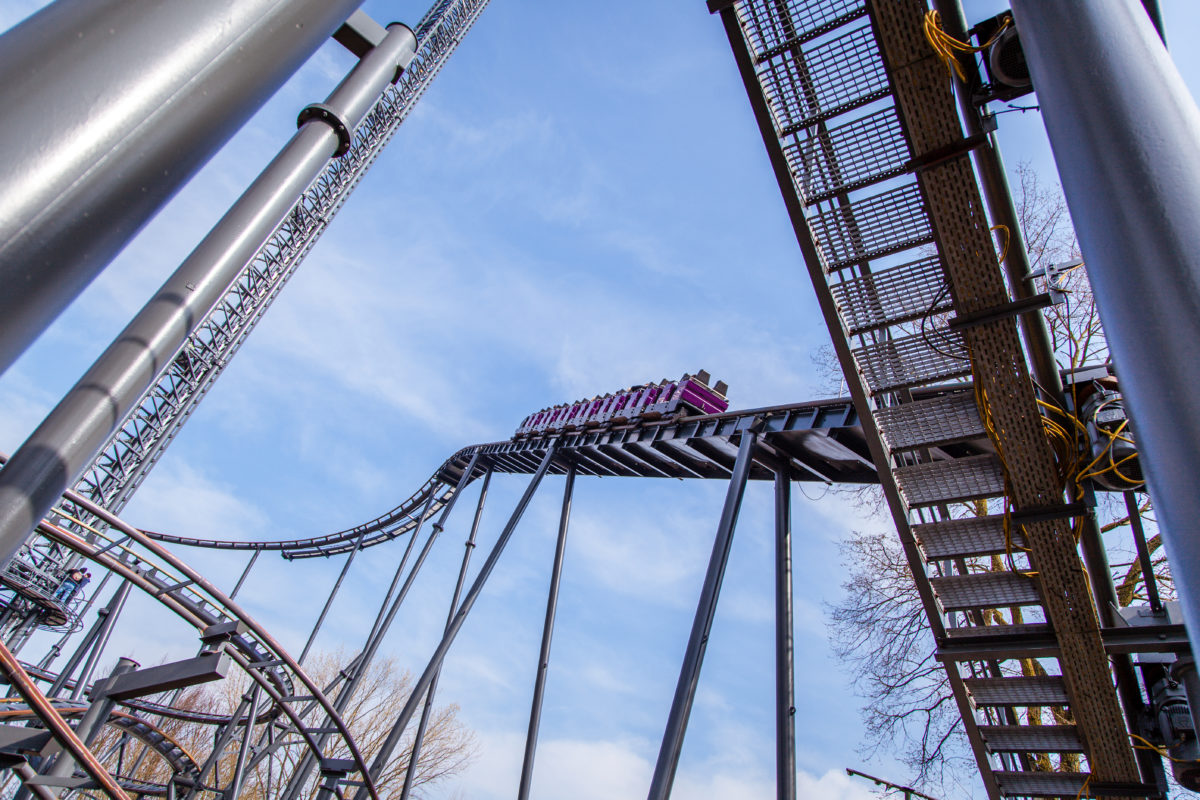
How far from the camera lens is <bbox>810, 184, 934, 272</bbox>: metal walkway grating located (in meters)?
5.07

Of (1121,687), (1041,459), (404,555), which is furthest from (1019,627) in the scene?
(404,555)

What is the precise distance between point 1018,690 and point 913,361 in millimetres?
3487

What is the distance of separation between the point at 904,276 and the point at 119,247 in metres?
5.41

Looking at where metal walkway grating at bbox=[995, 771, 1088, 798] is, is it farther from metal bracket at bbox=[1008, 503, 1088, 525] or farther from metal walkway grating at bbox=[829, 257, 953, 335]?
metal walkway grating at bbox=[829, 257, 953, 335]

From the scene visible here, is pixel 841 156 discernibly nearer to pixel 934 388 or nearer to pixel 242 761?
pixel 934 388

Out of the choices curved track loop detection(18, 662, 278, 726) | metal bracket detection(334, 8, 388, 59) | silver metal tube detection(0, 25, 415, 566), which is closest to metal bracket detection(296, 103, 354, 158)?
silver metal tube detection(0, 25, 415, 566)

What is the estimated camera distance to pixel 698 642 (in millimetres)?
7164

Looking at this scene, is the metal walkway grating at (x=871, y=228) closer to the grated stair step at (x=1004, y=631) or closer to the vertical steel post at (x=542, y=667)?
the grated stair step at (x=1004, y=631)

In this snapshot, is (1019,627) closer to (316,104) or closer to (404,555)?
(316,104)

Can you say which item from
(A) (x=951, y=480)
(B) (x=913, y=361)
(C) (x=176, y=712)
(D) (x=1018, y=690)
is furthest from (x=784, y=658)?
(C) (x=176, y=712)

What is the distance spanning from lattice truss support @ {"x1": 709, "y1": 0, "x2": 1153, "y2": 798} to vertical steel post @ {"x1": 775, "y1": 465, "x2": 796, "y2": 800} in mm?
1601

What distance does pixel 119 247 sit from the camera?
87 cm

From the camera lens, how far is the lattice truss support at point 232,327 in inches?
599

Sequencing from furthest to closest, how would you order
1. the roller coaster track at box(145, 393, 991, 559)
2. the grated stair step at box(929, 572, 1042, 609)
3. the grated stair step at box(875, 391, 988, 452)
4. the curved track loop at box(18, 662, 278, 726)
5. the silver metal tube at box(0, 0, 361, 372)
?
the curved track loop at box(18, 662, 278, 726) < the roller coaster track at box(145, 393, 991, 559) < the grated stair step at box(929, 572, 1042, 609) < the grated stair step at box(875, 391, 988, 452) < the silver metal tube at box(0, 0, 361, 372)
